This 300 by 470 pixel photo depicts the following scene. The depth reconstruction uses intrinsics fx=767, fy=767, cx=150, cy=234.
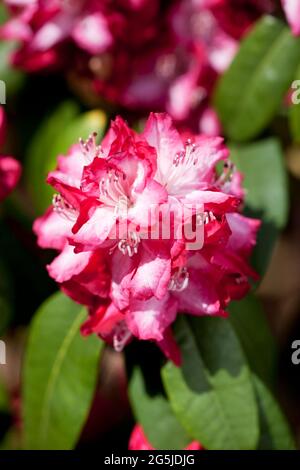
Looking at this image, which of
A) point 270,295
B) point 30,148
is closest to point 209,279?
point 30,148

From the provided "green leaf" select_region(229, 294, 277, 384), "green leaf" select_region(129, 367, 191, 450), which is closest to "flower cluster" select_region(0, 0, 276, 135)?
"green leaf" select_region(229, 294, 277, 384)

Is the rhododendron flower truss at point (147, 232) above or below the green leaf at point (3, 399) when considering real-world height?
above

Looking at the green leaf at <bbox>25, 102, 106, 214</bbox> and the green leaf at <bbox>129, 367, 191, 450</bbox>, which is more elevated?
the green leaf at <bbox>25, 102, 106, 214</bbox>

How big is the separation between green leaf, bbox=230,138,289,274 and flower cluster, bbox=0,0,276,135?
0.10 metres

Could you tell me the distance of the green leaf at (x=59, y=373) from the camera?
3.46ft

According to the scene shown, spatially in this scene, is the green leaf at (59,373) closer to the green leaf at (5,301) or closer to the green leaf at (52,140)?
the green leaf at (5,301)

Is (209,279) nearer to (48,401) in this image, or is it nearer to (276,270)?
(48,401)

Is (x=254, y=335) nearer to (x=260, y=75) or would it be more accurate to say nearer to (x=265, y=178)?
(x=265, y=178)

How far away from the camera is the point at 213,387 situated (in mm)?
974

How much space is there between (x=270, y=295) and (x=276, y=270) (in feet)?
0.25

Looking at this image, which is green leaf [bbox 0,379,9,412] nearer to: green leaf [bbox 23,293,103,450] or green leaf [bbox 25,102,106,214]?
green leaf [bbox 23,293,103,450]

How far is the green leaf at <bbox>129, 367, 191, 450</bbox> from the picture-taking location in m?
1.04

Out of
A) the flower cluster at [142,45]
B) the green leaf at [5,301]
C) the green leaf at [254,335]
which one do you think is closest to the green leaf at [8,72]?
the flower cluster at [142,45]

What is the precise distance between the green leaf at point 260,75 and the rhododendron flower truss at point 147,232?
29cm
